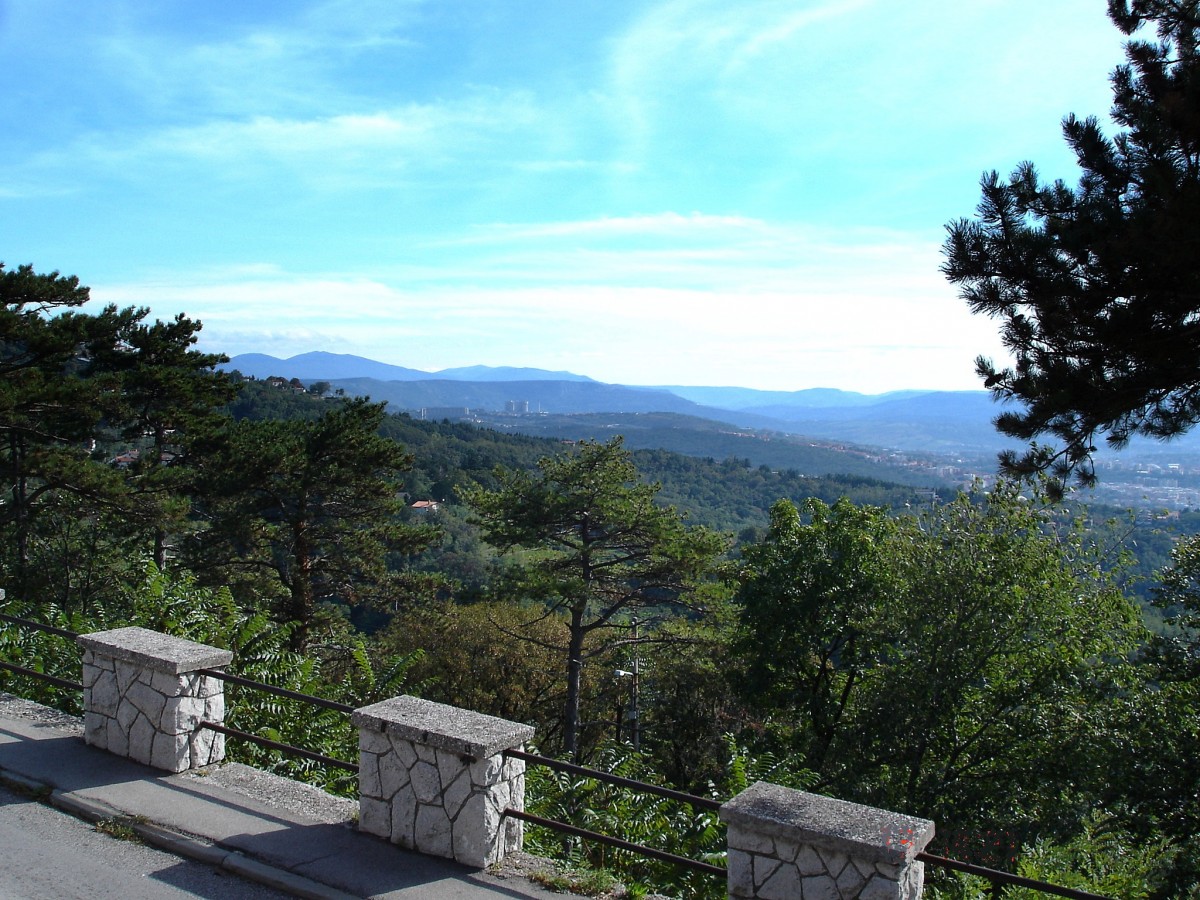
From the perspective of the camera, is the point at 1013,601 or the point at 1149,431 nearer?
the point at 1149,431

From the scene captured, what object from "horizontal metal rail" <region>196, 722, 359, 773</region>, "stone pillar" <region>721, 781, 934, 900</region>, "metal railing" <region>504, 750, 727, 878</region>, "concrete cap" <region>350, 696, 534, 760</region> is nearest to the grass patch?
"horizontal metal rail" <region>196, 722, 359, 773</region>

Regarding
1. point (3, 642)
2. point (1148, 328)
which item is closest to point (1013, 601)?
point (1148, 328)

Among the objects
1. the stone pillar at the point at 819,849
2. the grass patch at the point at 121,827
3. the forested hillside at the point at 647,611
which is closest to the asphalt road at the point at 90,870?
the grass patch at the point at 121,827

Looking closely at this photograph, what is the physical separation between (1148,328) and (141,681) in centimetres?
686

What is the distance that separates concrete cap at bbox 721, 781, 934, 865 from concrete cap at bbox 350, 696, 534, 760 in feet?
4.23

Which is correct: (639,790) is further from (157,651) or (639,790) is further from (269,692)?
(157,651)

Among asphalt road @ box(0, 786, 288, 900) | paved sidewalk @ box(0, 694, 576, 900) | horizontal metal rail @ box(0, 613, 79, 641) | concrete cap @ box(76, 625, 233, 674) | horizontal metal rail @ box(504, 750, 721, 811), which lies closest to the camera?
horizontal metal rail @ box(504, 750, 721, 811)

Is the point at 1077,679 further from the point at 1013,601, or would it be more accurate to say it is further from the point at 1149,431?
the point at 1149,431

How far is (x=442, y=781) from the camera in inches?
188

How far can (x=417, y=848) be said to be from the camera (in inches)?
191

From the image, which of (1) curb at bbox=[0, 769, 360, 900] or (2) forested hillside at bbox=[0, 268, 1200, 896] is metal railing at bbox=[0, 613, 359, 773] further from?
(2) forested hillside at bbox=[0, 268, 1200, 896]

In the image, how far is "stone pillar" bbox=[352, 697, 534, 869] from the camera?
4.69 meters

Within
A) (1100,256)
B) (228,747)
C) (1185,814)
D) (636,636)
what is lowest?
(636,636)

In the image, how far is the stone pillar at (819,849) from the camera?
3.63 meters
